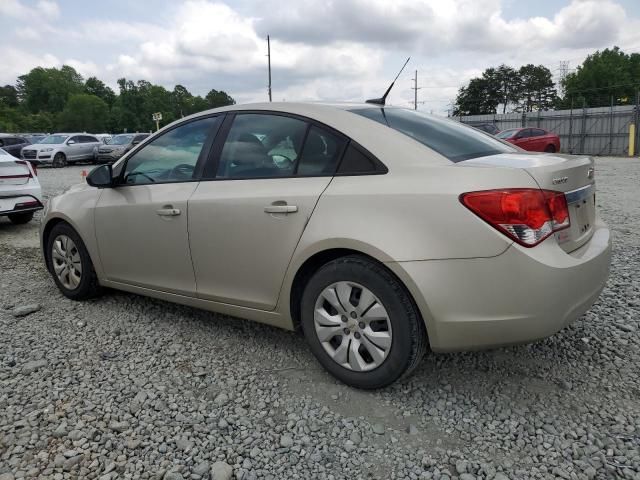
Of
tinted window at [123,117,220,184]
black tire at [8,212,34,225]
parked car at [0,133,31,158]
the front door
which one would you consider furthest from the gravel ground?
parked car at [0,133,31,158]

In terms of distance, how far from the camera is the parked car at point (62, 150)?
76.6ft

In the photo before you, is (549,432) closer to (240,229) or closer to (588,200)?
(588,200)

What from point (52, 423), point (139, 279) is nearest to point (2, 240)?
point (139, 279)

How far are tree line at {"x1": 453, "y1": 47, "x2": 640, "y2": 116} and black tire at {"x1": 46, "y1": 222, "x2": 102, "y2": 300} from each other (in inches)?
2730

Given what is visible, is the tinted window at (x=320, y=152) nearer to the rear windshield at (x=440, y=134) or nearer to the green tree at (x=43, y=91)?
the rear windshield at (x=440, y=134)

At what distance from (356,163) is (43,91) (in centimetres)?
12393

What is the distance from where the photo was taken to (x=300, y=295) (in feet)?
9.84

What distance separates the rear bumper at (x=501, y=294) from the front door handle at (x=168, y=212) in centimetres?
162

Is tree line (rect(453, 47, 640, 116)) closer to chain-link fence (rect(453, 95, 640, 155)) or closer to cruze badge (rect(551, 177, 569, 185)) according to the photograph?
chain-link fence (rect(453, 95, 640, 155))

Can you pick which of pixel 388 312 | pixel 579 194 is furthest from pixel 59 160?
pixel 579 194

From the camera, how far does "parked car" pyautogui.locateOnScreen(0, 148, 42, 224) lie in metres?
7.35

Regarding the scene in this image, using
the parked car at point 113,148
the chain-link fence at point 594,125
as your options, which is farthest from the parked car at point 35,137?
the chain-link fence at point 594,125

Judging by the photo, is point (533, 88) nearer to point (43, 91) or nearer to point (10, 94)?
point (43, 91)

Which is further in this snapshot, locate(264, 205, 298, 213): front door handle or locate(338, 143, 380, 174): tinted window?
locate(264, 205, 298, 213): front door handle
